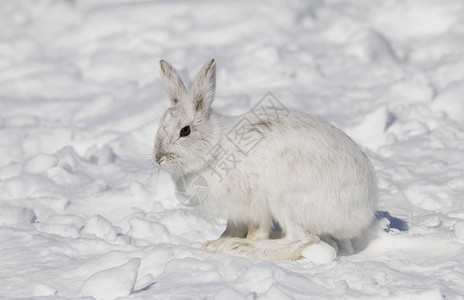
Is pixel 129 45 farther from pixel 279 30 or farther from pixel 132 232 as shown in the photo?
pixel 132 232

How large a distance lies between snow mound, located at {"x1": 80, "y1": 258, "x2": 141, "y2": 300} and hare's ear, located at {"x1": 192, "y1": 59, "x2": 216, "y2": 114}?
1.02m

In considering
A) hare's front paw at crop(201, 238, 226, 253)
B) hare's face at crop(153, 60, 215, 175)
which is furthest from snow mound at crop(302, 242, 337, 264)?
hare's face at crop(153, 60, 215, 175)

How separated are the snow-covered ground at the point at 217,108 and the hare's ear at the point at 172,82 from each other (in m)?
0.56

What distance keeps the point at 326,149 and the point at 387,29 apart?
5.45 m

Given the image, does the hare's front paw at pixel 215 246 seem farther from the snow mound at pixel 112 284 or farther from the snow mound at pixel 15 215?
the snow mound at pixel 15 215

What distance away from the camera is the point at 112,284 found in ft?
9.62

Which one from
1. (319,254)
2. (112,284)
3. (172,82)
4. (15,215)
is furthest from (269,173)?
(15,215)

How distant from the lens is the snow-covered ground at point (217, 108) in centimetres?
317

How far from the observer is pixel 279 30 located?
321 inches

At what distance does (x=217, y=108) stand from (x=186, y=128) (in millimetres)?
2990

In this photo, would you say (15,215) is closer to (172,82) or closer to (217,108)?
(172,82)

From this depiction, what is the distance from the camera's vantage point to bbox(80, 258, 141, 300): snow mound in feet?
9.59

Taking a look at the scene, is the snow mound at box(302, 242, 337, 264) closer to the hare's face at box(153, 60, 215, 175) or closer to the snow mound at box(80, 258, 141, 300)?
the hare's face at box(153, 60, 215, 175)

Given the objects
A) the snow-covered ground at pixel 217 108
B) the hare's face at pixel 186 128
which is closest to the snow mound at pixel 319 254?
the snow-covered ground at pixel 217 108
